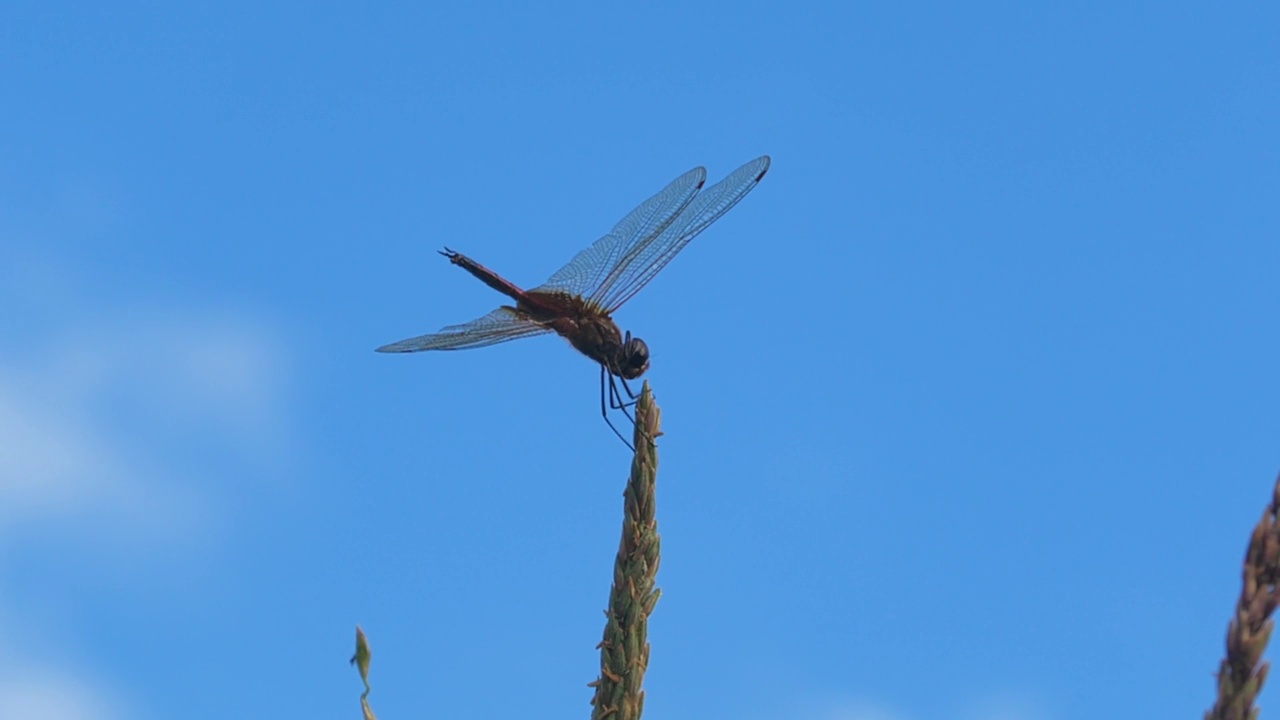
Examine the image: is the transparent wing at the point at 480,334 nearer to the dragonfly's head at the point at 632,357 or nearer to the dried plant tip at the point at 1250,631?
the dragonfly's head at the point at 632,357

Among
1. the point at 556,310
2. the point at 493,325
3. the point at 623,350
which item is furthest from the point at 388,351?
the point at 623,350

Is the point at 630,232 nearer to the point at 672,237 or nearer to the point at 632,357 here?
the point at 672,237

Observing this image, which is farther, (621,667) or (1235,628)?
(621,667)

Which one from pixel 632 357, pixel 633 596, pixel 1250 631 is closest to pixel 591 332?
pixel 632 357

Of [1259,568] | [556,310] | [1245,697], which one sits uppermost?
[556,310]

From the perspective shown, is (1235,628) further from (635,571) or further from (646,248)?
(646,248)

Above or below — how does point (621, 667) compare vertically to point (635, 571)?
below
